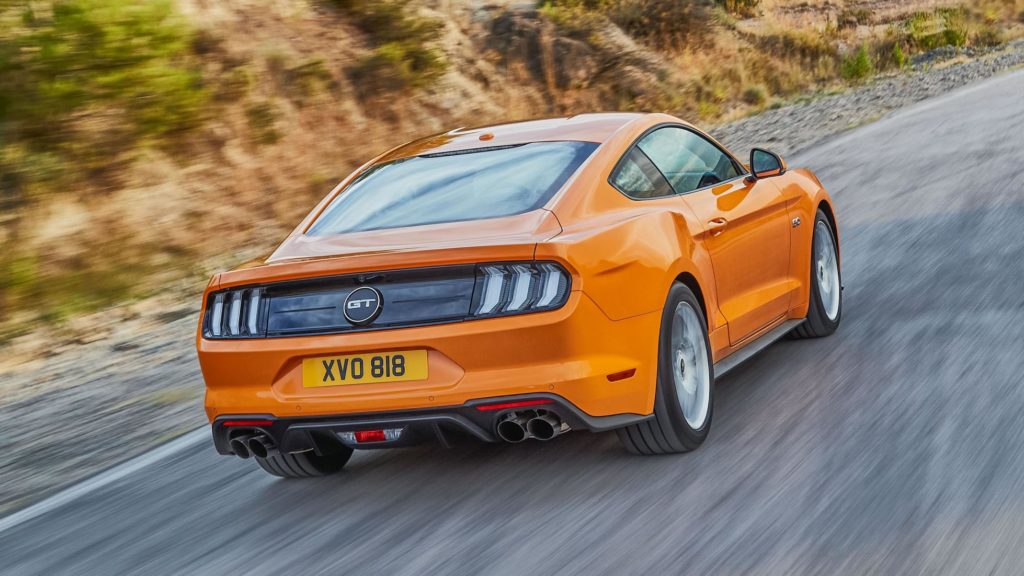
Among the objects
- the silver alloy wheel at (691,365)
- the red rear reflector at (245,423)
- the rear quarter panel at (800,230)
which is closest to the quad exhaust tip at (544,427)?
the silver alloy wheel at (691,365)

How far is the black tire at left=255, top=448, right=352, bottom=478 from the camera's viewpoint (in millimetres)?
5738

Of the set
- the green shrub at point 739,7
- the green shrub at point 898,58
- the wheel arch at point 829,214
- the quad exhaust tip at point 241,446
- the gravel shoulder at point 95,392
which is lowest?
the green shrub at point 898,58

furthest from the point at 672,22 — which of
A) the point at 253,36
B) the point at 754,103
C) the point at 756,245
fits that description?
A: the point at 756,245

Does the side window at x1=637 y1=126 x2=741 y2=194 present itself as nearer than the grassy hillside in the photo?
Yes

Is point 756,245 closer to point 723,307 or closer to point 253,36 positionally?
point 723,307

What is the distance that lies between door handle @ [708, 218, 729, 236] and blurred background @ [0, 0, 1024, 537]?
299 cm

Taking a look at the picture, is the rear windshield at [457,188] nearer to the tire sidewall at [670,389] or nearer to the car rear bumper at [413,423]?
the tire sidewall at [670,389]

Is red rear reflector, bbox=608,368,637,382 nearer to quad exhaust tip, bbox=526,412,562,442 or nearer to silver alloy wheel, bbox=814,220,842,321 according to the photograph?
quad exhaust tip, bbox=526,412,562,442

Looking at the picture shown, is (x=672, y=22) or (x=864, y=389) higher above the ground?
(x=864, y=389)

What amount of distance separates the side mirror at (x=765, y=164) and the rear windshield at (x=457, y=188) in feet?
4.22

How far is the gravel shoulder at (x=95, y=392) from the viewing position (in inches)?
267

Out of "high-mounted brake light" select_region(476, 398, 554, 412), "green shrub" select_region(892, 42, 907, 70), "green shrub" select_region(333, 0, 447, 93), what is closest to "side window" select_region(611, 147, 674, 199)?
"high-mounted brake light" select_region(476, 398, 554, 412)

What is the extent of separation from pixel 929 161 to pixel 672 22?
1685cm

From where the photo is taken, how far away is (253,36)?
19.2 metres
